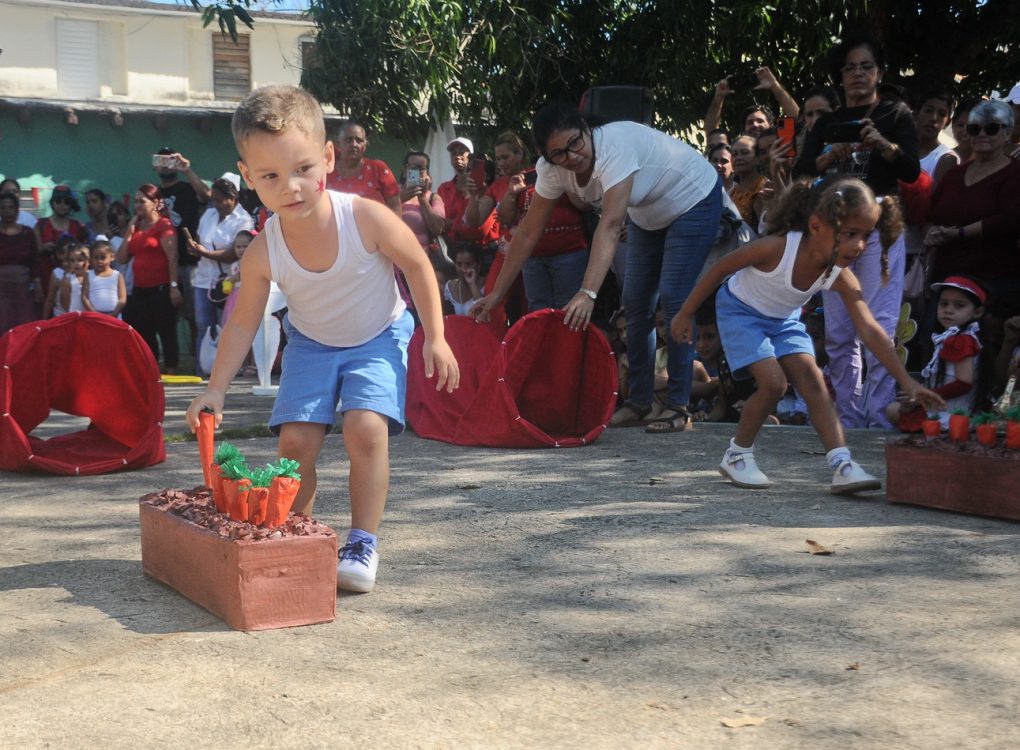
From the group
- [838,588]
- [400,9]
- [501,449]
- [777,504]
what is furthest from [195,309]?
[838,588]

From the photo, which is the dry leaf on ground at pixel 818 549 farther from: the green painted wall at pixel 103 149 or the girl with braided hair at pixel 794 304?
the green painted wall at pixel 103 149

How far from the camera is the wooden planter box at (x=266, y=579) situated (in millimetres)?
3537

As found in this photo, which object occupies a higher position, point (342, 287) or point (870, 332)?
point (342, 287)

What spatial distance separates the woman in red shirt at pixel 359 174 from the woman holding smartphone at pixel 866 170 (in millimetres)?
3233

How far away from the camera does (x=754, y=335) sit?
18.8ft

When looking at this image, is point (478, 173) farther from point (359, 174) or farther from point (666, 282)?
point (666, 282)

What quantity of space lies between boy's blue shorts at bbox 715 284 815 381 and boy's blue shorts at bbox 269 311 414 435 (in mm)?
1929

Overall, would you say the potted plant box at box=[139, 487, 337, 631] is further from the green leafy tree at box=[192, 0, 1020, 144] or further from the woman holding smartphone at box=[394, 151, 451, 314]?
the green leafy tree at box=[192, 0, 1020, 144]

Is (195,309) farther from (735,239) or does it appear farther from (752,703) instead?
(752,703)

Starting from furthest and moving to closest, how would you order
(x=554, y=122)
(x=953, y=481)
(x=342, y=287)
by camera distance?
1. (x=554, y=122)
2. (x=953, y=481)
3. (x=342, y=287)

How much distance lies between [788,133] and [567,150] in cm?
245

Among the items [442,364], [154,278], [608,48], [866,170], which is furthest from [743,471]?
[608,48]

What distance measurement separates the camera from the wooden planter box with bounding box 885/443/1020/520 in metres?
4.93

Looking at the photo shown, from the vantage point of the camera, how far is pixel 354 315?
4.29 metres
